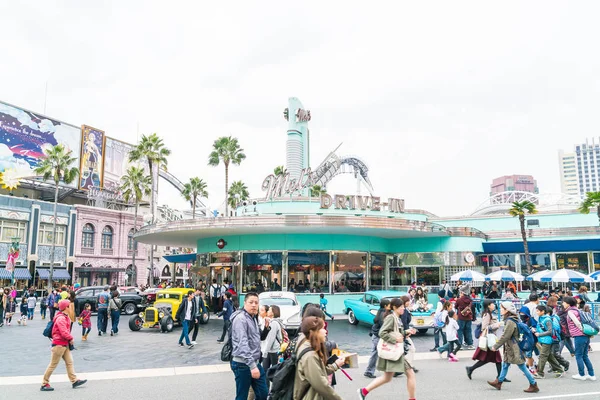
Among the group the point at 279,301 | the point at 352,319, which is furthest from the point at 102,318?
the point at 352,319

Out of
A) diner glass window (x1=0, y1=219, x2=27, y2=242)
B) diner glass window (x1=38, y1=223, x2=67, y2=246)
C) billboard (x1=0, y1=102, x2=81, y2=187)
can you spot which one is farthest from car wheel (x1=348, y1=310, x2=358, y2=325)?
billboard (x1=0, y1=102, x2=81, y2=187)

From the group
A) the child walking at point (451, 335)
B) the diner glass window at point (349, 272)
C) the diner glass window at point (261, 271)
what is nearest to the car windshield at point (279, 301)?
the child walking at point (451, 335)

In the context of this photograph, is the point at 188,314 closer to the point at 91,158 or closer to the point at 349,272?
the point at 349,272

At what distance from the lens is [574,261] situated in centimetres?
3291

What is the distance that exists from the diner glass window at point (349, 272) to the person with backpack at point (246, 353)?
20.6 meters

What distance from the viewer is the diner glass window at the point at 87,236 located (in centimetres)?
5638

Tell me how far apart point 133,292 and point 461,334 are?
21.2 meters

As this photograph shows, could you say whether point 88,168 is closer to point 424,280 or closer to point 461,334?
point 424,280

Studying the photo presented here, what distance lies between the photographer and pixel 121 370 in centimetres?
1144

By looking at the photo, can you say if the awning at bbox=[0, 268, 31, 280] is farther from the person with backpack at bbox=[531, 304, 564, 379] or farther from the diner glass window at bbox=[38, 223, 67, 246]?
the person with backpack at bbox=[531, 304, 564, 379]

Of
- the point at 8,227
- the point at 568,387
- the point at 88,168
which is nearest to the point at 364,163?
the point at 88,168

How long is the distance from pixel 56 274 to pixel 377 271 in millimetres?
38965

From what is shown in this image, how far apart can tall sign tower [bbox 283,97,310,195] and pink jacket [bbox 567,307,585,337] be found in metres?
35.9

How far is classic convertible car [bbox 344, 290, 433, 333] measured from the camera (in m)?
17.7
